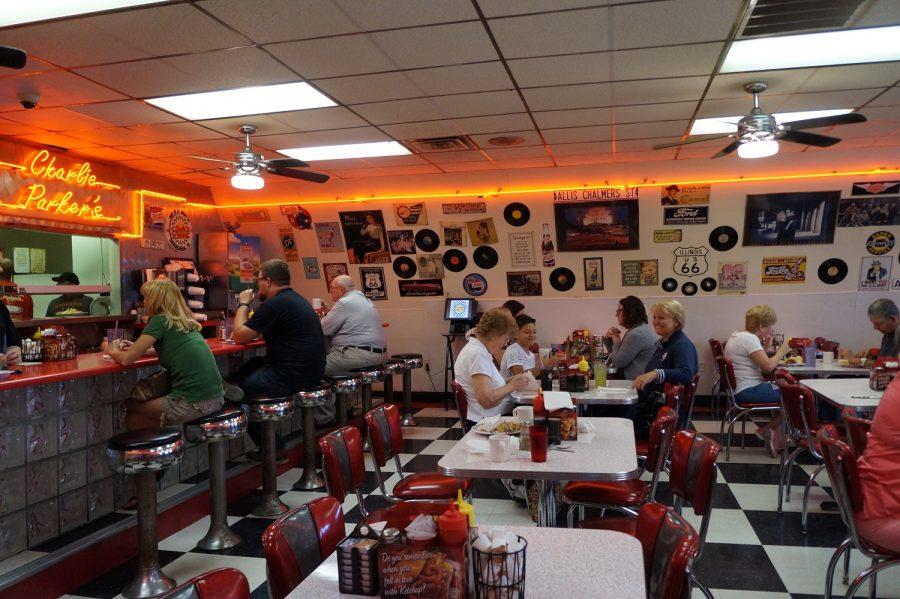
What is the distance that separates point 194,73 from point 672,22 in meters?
3.15

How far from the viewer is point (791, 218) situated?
26.4 ft

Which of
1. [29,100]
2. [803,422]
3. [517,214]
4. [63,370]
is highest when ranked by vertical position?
[29,100]

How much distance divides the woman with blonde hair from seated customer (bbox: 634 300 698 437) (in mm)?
3038

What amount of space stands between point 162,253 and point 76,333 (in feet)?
5.56

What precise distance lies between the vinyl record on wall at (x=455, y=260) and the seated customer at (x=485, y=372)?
471 centimetres

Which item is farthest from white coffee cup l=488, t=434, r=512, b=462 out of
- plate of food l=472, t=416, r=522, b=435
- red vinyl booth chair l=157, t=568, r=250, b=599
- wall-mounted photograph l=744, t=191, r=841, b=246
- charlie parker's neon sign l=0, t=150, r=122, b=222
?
wall-mounted photograph l=744, t=191, r=841, b=246

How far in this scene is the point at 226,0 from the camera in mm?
3529

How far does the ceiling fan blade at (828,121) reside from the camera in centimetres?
485

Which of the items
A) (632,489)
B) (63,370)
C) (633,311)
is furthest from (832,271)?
(63,370)

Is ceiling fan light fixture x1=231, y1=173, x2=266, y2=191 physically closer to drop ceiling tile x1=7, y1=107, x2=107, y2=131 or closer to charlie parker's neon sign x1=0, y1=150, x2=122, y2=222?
drop ceiling tile x1=7, y1=107, x2=107, y2=131

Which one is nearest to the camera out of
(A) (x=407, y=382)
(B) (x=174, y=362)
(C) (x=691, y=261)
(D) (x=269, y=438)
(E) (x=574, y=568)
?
(E) (x=574, y=568)

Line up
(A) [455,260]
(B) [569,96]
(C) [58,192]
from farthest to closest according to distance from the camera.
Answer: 1. (A) [455,260]
2. (C) [58,192]
3. (B) [569,96]

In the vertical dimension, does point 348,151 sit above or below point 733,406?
above

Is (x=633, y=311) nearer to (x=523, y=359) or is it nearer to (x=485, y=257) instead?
(x=523, y=359)
